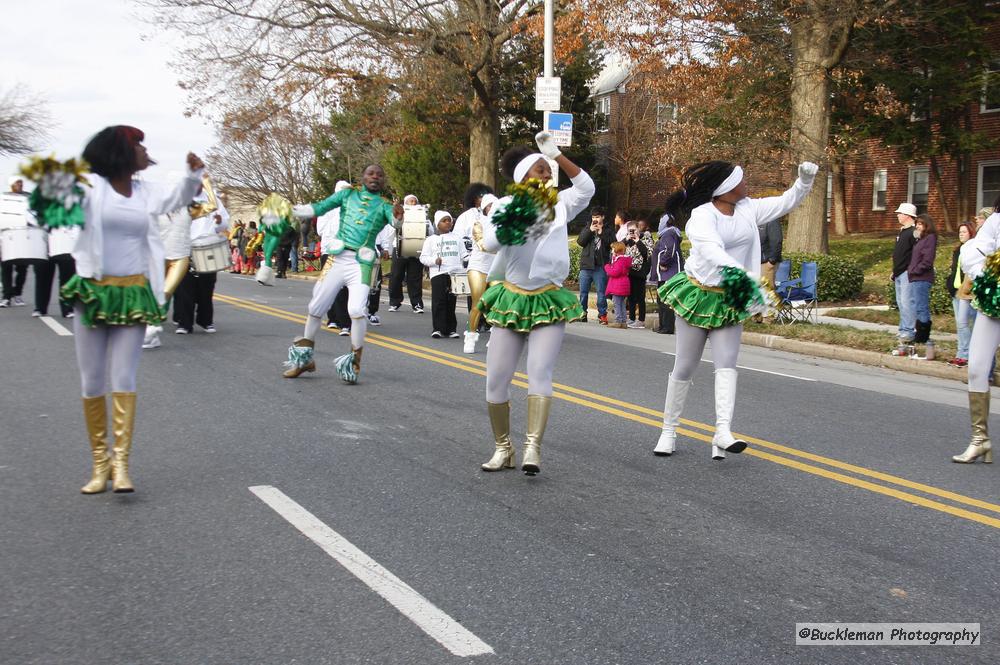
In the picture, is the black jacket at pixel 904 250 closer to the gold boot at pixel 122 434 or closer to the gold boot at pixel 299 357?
the gold boot at pixel 299 357

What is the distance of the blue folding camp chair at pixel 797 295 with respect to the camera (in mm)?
16297

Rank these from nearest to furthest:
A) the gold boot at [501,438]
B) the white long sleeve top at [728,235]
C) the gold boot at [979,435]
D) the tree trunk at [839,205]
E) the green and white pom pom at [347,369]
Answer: the gold boot at [501,438] → the white long sleeve top at [728,235] → the gold boot at [979,435] → the green and white pom pom at [347,369] → the tree trunk at [839,205]

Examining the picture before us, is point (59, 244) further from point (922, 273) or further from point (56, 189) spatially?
point (922, 273)

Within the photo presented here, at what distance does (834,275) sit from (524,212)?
16.0 meters

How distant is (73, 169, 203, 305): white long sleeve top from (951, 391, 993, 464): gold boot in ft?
17.6

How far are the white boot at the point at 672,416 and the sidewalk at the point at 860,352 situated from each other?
6441 mm

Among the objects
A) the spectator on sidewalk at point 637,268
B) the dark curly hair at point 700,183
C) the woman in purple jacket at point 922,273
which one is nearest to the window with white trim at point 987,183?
the spectator on sidewalk at point 637,268

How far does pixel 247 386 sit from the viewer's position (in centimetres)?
980

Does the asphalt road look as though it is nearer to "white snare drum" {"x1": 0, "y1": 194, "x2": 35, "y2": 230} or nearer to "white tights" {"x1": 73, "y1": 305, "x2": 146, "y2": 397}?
"white tights" {"x1": 73, "y1": 305, "x2": 146, "y2": 397}

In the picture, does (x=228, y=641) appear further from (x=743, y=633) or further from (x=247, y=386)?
→ (x=247, y=386)

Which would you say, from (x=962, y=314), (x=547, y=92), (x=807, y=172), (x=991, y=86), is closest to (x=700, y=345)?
(x=807, y=172)

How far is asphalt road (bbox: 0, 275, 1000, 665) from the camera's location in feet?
13.3

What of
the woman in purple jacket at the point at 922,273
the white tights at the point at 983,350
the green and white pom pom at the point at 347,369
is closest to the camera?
the white tights at the point at 983,350

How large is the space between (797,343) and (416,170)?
2710 centimetres
